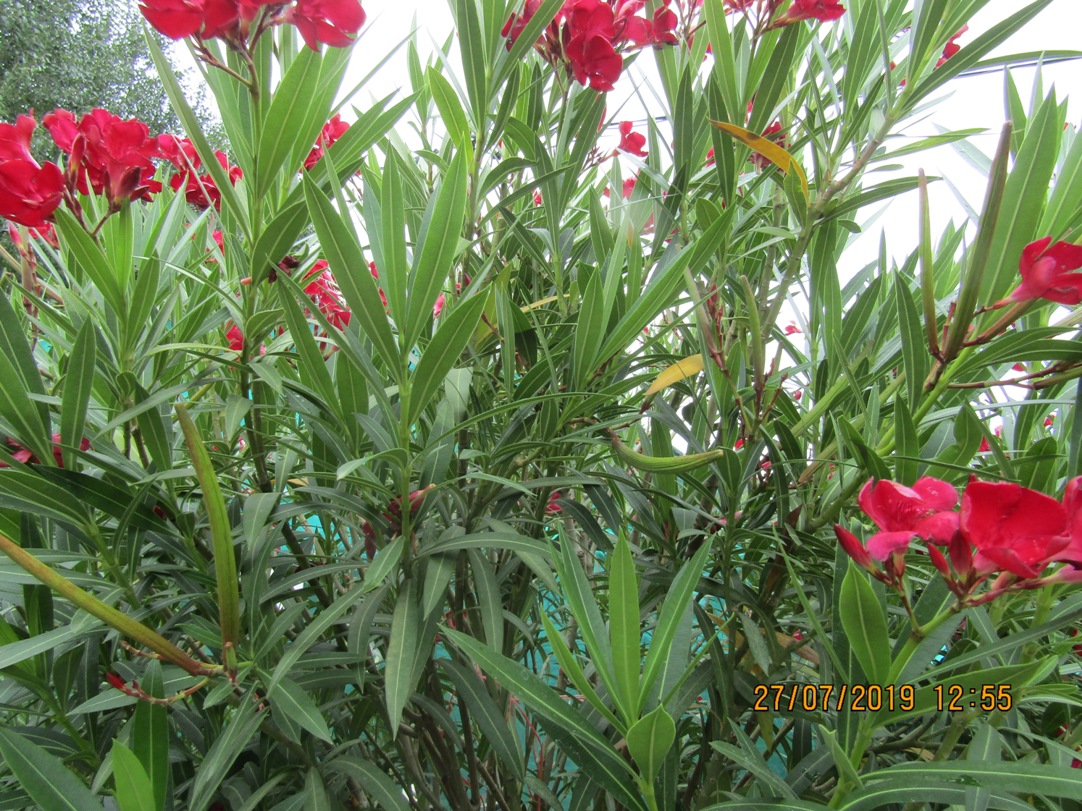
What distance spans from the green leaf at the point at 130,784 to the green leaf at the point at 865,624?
1.53 feet

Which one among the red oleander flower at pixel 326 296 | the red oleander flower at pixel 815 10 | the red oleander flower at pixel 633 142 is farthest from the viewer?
the red oleander flower at pixel 633 142

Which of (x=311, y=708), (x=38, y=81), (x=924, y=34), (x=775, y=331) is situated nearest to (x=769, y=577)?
(x=775, y=331)

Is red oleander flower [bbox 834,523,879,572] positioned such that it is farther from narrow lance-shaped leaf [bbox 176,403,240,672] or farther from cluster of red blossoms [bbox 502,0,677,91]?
cluster of red blossoms [bbox 502,0,677,91]

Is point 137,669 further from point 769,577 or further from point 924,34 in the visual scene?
point 924,34

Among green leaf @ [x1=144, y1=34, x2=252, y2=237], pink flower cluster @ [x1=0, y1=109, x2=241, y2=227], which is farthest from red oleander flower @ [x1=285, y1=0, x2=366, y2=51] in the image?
pink flower cluster @ [x1=0, y1=109, x2=241, y2=227]

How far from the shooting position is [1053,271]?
0.48 meters

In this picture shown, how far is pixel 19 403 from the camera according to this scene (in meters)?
0.54

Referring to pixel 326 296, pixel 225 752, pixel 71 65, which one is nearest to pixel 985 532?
pixel 225 752

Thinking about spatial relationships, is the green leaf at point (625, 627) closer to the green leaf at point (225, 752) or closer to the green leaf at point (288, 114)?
the green leaf at point (225, 752)

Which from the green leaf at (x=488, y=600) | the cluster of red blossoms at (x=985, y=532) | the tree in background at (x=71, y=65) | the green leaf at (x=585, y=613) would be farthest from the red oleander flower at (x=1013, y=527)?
the tree in background at (x=71, y=65)

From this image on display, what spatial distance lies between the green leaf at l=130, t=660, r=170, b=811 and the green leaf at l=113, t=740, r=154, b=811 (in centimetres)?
8

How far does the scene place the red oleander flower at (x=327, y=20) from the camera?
0.50m

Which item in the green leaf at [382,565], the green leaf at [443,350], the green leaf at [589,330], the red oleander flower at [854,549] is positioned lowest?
the green leaf at [382,565]

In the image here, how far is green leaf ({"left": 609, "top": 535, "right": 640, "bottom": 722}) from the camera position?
1.59 ft
